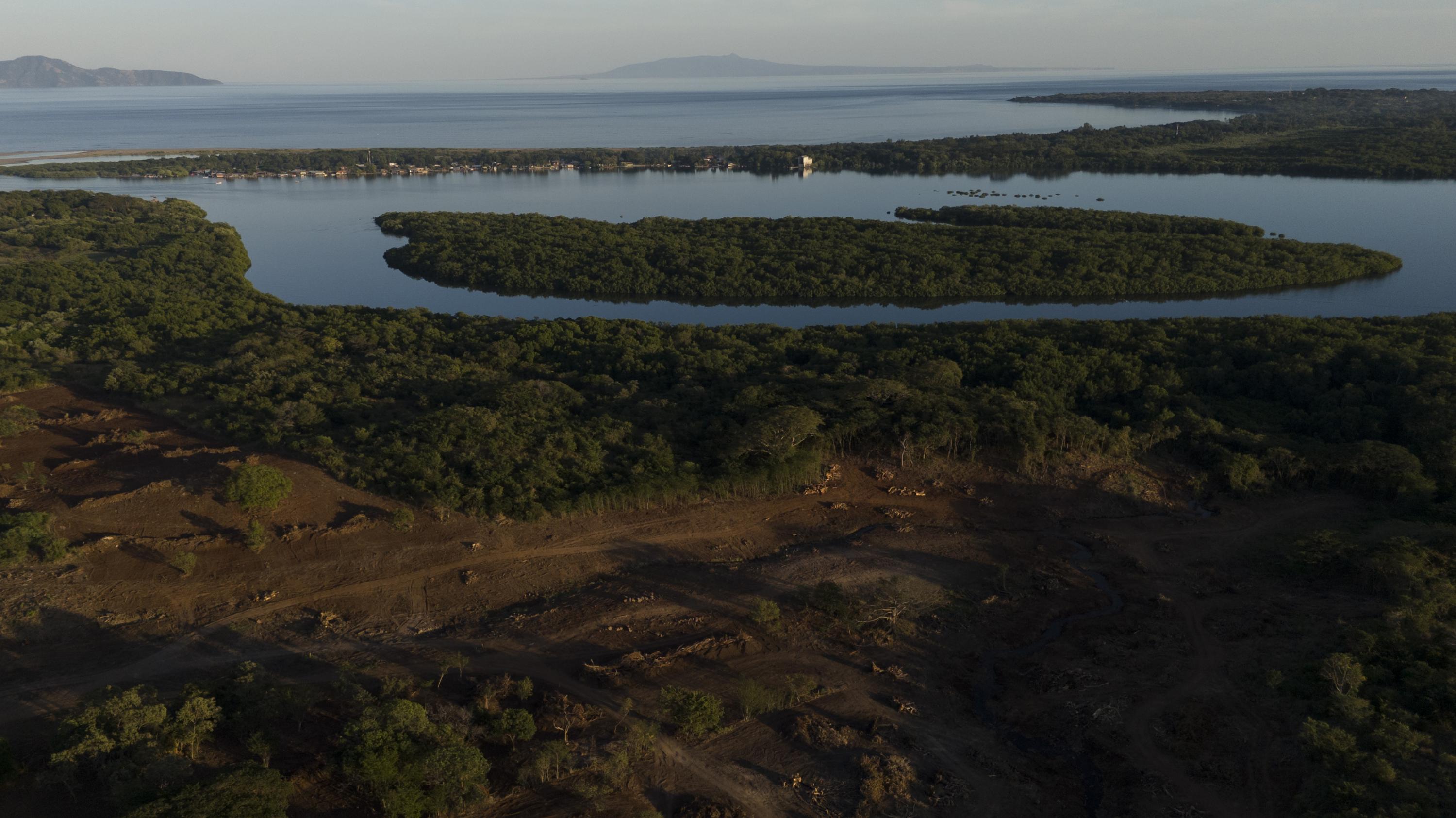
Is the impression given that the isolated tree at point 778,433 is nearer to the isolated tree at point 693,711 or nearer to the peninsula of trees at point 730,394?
the peninsula of trees at point 730,394

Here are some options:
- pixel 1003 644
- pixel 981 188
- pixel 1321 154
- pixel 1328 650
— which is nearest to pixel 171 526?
pixel 1003 644

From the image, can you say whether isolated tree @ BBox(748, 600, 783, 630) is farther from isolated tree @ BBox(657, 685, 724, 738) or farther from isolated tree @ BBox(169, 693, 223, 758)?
isolated tree @ BBox(169, 693, 223, 758)

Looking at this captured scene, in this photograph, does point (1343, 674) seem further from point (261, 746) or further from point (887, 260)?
point (887, 260)

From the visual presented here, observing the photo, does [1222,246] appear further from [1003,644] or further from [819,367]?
[1003,644]

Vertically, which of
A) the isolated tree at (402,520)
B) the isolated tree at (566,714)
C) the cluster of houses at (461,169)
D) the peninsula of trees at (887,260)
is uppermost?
the cluster of houses at (461,169)

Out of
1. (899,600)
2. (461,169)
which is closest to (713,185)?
(461,169)

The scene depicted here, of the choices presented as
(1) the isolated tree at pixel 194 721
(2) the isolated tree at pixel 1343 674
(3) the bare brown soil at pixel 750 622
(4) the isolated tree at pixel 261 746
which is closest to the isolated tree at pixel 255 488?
(3) the bare brown soil at pixel 750 622
